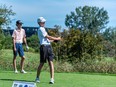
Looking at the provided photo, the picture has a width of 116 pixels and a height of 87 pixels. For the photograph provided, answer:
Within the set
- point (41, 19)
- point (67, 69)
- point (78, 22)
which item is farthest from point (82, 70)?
point (78, 22)

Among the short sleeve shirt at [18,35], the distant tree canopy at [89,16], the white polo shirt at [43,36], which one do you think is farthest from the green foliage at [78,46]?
the distant tree canopy at [89,16]

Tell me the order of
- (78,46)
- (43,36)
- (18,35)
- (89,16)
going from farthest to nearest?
(89,16) < (78,46) < (18,35) < (43,36)

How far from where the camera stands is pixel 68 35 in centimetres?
2205

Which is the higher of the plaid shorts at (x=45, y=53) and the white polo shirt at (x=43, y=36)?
the white polo shirt at (x=43, y=36)

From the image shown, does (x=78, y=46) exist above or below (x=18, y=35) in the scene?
below

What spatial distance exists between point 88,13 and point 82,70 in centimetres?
9415

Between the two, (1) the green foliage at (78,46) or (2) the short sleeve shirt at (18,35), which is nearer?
(2) the short sleeve shirt at (18,35)

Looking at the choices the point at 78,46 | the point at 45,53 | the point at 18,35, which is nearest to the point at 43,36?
the point at 45,53

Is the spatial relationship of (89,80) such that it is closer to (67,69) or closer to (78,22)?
(67,69)

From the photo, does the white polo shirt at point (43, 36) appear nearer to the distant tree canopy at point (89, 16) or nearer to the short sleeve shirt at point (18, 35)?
the short sleeve shirt at point (18, 35)

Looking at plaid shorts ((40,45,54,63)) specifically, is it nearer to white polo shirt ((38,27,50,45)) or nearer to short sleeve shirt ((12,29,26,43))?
white polo shirt ((38,27,50,45))

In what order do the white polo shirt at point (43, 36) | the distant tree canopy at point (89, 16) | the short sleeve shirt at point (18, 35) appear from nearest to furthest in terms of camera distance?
the white polo shirt at point (43, 36)
the short sleeve shirt at point (18, 35)
the distant tree canopy at point (89, 16)

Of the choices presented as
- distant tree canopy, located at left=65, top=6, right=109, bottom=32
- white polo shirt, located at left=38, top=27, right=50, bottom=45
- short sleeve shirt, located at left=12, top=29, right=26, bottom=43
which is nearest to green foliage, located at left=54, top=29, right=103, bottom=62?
short sleeve shirt, located at left=12, top=29, right=26, bottom=43

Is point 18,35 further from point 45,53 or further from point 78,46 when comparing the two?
point 78,46
